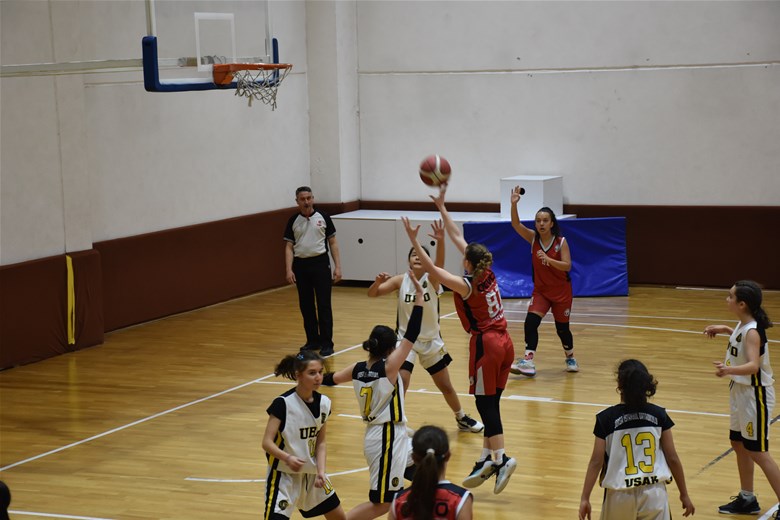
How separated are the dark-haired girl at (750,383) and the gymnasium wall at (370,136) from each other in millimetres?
8303

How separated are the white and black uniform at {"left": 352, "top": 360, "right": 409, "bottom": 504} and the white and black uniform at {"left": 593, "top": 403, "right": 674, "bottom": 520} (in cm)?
131

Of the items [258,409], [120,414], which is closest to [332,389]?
[258,409]

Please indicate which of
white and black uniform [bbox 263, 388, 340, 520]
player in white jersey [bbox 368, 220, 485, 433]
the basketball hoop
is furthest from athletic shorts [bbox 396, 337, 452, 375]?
the basketball hoop

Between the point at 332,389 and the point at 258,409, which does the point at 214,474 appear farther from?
the point at 332,389

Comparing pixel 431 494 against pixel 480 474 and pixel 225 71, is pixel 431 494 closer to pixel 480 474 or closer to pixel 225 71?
pixel 480 474

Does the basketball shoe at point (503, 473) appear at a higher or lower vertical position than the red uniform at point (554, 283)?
lower

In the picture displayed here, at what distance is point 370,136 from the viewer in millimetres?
17875

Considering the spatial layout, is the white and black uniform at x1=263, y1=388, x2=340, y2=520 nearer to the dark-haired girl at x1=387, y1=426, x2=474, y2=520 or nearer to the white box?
the dark-haired girl at x1=387, y1=426, x2=474, y2=520

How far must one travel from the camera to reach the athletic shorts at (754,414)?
6.57 metres

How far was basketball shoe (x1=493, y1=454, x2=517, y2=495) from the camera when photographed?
23.6 ft

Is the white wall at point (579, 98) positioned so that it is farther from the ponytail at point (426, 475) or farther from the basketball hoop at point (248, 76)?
the ponytail at point (426, 475)

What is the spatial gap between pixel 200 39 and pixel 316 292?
3092 mm

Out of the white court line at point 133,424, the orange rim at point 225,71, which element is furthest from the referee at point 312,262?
the orange rim at point 225,71

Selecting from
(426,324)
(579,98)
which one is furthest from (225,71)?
(579,98)
